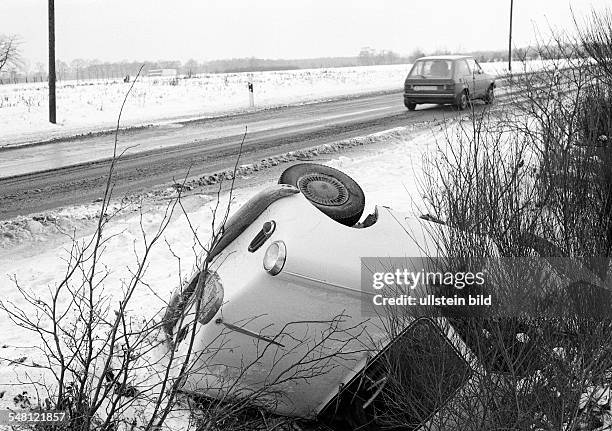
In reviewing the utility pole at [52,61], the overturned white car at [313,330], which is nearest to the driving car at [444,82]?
the utility pole at [52,61]

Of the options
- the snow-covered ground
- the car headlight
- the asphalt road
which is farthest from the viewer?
the snow-covered ground

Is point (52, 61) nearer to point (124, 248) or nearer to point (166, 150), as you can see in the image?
point (166, 150)

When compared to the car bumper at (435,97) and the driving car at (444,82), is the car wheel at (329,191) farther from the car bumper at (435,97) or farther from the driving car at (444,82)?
the car bumper at (435,97)

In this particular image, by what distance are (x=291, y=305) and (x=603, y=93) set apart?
3684mm

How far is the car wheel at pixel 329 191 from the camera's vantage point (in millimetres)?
4496

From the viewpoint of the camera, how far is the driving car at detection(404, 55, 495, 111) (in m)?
19.1

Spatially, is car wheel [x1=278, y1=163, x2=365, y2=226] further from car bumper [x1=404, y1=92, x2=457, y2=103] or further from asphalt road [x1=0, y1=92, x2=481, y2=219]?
car bumper [x1=404, y1=92, x2=457, y2=103]

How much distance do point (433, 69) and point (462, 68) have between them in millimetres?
826

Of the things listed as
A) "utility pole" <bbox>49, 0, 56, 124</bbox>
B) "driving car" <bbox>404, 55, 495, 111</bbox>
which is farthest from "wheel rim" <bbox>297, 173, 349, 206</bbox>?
"utility pole" <bbox>49, 0, 56, 124</bbox>

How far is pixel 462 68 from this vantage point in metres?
19.7

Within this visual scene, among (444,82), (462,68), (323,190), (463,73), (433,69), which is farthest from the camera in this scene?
(433,69)

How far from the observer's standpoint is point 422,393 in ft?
11.9

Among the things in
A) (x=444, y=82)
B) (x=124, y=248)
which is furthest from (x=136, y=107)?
(x=124, y=248)

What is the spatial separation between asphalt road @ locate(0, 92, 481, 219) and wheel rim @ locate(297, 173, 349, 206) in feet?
12.9
